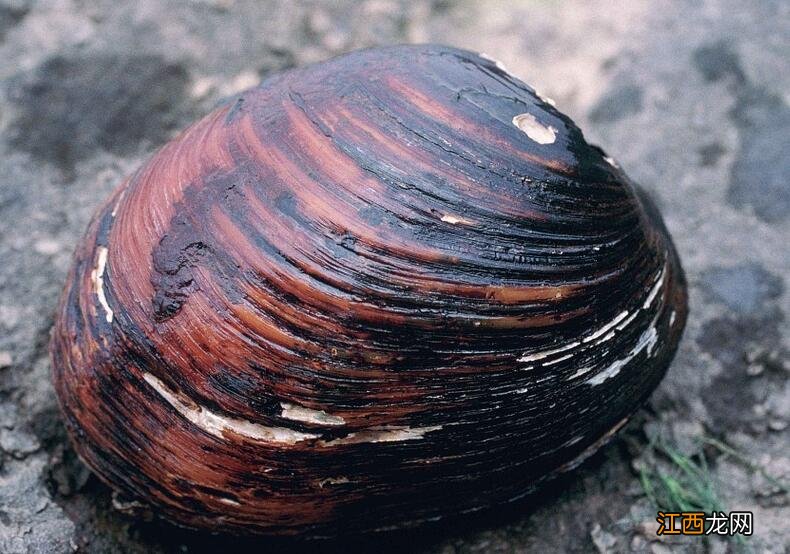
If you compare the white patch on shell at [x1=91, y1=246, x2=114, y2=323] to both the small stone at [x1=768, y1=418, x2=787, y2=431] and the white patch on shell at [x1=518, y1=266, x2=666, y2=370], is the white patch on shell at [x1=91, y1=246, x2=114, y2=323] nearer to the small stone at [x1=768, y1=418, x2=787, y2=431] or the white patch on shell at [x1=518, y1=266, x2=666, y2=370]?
the white patch on shell at [x1=518, y1=266, x2=666, y2=370]

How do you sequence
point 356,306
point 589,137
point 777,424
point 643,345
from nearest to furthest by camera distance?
point 356,306
point 643,345
point 777,424
point 589,137

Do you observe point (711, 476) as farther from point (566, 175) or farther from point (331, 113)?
point (331, 113)

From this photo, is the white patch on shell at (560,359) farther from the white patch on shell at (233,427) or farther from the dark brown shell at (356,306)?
the white patch on shell at (233,427)

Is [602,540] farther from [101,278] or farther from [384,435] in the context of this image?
[101,278]

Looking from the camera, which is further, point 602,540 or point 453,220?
point 602,540

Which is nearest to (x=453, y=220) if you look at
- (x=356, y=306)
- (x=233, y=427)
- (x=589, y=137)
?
(x=356, y=306)
